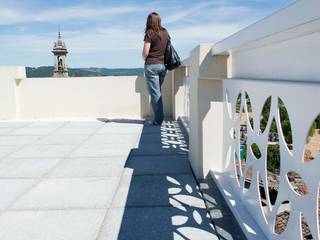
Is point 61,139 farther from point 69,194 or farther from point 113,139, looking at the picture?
point 69,194

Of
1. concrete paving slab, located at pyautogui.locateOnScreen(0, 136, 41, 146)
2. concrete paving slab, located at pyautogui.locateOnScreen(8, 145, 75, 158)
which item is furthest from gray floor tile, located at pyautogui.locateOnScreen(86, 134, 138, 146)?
concrete paving slab, located at pyautogui.locateOnScreen(0, 136, 41, 146)

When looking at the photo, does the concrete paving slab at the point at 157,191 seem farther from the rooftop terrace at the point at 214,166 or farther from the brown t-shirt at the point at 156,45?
the brown t-shirt at the point at 156,45

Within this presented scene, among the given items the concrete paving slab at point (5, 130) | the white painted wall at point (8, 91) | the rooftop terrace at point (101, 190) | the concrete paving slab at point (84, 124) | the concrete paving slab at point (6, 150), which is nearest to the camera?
the rooftop terrace at point (101, 190)

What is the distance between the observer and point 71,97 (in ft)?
24.7

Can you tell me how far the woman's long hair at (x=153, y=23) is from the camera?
5.63 m

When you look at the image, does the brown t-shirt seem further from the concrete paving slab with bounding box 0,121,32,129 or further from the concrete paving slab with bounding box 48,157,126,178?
the concrete paving slab with bounding box 0,121,32,129

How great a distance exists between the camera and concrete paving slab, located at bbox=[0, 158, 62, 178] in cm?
343

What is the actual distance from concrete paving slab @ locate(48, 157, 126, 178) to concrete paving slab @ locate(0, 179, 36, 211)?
27 cm

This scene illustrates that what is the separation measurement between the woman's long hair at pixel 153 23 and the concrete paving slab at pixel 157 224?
3685 mm

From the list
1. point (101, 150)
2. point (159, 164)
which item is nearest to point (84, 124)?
point (101, 150)

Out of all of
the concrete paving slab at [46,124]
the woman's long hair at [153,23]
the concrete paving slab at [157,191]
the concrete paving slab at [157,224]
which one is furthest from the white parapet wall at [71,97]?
the concrete paving slab at [157,224]

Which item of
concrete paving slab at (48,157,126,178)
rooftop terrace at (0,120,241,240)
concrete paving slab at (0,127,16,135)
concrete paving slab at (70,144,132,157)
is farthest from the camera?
concrete paving slab at (0,127,16,135)

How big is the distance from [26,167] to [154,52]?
9.19ft

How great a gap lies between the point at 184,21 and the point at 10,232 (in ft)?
42.3
